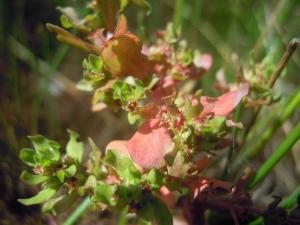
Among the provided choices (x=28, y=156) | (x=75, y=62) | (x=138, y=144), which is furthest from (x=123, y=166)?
(x=75, y=62)

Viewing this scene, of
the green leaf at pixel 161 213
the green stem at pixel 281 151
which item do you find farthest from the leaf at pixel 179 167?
the green stem at pixel 281 151

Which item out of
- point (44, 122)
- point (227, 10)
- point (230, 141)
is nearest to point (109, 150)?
point (230, 141)

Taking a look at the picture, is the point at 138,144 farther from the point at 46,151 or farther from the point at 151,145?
the point at 46,151

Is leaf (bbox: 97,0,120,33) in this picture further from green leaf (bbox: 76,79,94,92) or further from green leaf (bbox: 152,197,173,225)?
green leaf (bbox: 152,197,173,225)

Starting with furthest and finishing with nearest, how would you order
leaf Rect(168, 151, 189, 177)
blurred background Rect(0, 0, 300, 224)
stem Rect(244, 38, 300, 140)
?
blurred background Rect(0, 0, 300, 224), stem Rect(244, 38, 300, 140), leaf Rect(168, 151, 189, 177)

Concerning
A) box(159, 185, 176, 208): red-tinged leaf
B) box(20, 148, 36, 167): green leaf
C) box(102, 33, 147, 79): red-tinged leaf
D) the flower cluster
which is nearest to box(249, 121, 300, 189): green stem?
the flower cluster

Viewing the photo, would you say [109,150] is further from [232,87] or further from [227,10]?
[227,10]

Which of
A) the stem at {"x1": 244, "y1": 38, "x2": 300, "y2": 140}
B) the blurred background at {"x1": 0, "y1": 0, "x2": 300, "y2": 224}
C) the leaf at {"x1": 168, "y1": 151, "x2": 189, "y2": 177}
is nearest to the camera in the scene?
the leaf at {"x1": 168, "y1": 151, "x2": 189, "y2": 177}
